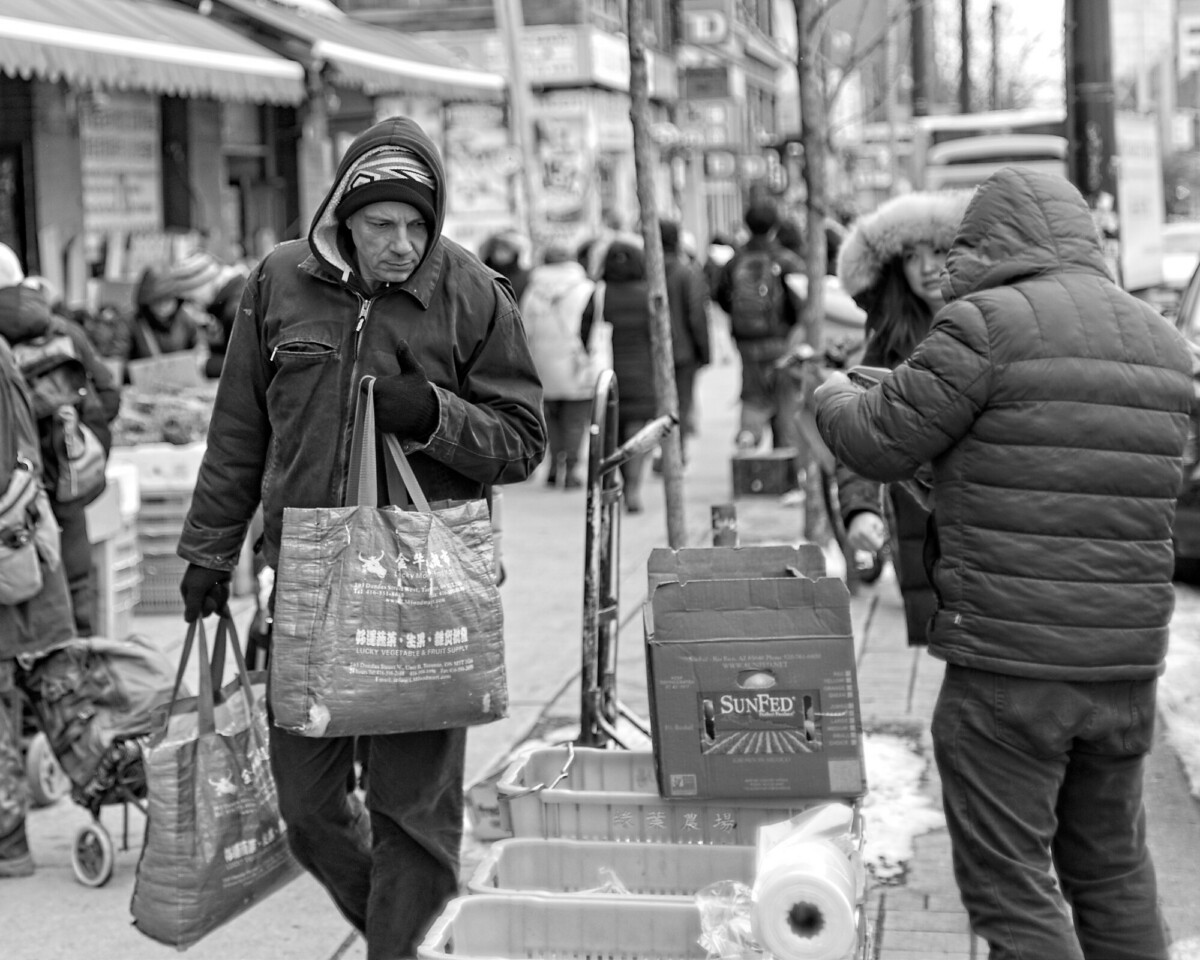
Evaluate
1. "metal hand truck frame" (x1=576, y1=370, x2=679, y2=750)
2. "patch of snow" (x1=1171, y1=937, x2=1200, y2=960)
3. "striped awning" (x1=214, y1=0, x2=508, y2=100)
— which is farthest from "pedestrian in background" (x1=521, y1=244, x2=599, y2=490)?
"patch of snow" (x1=1171, y1=937, x2=1200, y2=960)

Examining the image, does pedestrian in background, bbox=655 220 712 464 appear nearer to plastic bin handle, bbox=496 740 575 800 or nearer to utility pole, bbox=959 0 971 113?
plastic bin handle, bbox=496 740 575 800

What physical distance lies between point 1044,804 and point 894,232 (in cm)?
192

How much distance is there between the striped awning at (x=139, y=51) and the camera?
34.1ft

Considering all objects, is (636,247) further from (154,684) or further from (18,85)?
(154,684)

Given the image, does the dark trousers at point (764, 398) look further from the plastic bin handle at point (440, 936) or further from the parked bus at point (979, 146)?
the parked bus at point (979, 146)

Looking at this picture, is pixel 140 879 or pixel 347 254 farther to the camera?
pixel 140 879

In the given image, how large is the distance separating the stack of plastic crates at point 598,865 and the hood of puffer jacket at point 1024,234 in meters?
1.11

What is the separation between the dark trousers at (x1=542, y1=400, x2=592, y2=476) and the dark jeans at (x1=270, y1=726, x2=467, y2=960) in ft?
28.2

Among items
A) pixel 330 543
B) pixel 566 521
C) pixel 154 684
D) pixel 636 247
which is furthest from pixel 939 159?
pixel 330 543

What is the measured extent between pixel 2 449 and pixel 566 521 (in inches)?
256

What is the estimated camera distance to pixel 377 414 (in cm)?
359

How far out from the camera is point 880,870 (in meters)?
4.95

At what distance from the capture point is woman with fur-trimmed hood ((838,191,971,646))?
480 cm

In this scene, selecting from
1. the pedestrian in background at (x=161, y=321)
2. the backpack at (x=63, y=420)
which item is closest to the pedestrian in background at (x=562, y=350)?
the pedestrian in background at (x=161, y=321)
